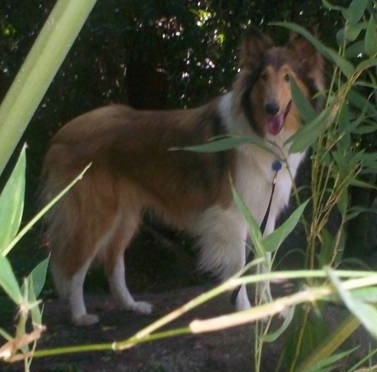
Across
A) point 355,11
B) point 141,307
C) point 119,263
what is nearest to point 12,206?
point 355,11

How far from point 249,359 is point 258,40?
5.57 ft

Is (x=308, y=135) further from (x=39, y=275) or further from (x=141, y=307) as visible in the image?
(x=141, y=307)

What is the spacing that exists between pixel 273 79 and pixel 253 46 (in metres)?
0.29

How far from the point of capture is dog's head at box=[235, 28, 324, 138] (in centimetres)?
541

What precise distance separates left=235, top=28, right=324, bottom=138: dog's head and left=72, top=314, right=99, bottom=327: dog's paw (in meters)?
1.53

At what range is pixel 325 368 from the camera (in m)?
1.48

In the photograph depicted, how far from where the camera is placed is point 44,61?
3.14ft

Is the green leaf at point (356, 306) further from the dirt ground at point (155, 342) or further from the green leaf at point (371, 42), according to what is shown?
the dirt ground at point (155, 342)

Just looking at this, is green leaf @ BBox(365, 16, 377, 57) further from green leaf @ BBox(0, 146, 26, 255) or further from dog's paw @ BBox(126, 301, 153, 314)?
dog's paw @ BBox(126, 301, 153, 314)

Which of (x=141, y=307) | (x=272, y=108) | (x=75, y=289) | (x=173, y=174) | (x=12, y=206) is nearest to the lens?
(x=12, y=206)

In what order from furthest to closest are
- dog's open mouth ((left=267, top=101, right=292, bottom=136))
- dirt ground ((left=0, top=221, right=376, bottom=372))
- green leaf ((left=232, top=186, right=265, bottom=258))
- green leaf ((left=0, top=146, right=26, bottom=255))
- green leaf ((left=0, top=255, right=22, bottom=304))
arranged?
dog's open mouth ((left=267, top=101, right=292, bottom=136)) → dirt ground ((left=0, top=221, right=376, bottom=372)) → green leaf ((left=232, top=186, right=265, bottom=258)) → green leaf ((left=0, top=146, right=26, bottom=255)) → green leaf ((left=0, top=255, right=22, bottom=304))

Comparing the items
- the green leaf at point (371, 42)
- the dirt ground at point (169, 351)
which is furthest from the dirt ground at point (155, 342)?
the green leaf at point (371, 42)

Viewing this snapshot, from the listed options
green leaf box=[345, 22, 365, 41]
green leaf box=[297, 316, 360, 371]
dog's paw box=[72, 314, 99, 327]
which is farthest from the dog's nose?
green leaf box=[297, 316, 360, 371]

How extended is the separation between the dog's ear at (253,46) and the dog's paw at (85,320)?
178 centimetres
